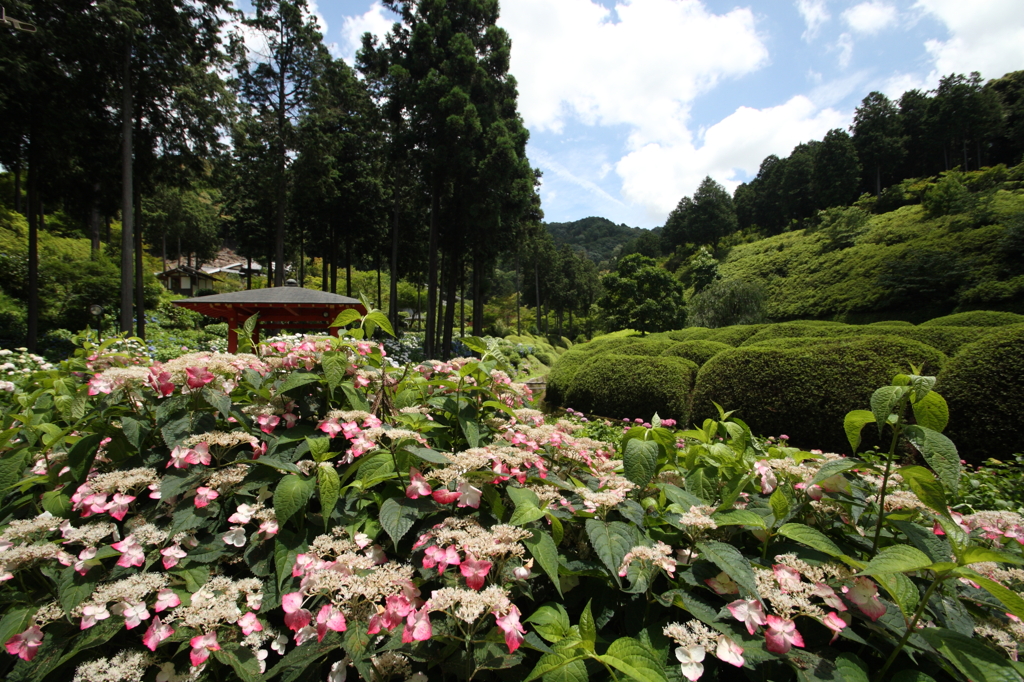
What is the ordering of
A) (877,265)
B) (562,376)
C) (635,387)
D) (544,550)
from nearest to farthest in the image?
1. (544,550)
2. (635,387)
3. (562,376)
4. (877,265)

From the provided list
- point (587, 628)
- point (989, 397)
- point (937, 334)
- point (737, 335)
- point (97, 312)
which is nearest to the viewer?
point (587, 628)

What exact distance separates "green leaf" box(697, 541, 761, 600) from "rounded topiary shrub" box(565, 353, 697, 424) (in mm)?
6427

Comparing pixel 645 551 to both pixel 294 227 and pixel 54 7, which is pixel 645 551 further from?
pixel 294 227

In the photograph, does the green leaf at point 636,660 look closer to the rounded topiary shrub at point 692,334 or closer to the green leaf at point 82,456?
the green leaf at point 82,456

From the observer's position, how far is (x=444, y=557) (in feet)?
2.95

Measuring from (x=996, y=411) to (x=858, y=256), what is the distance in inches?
1080

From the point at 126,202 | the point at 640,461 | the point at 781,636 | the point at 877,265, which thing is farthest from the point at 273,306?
the point at 877,265

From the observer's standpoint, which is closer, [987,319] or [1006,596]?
[1006,596]

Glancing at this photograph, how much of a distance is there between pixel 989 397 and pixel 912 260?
2272 cm

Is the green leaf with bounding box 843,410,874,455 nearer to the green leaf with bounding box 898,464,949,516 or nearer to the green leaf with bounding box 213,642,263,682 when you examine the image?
the green leaf with bounding box 898,464,949,516

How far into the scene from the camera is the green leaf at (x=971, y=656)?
0.71m

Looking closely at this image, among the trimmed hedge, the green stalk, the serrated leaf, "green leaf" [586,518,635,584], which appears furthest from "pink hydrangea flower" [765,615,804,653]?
the trimmed hedge

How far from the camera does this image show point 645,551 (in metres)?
0.91

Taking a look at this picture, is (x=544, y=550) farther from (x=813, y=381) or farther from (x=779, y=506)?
(x=813, y=381)
